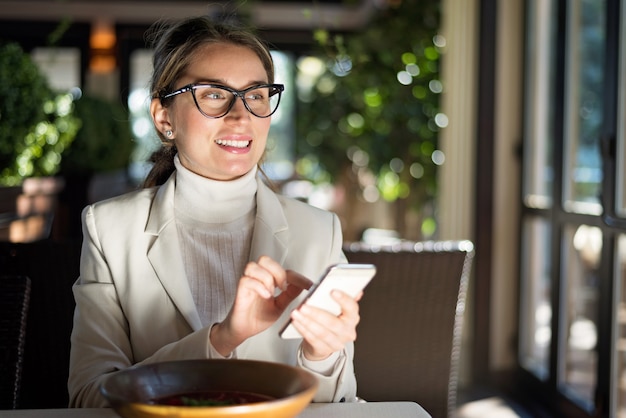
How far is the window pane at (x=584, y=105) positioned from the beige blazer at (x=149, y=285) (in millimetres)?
1920

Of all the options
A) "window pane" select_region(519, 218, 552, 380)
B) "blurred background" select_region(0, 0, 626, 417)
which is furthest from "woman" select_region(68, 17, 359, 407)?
"window pane" select_region(519, 218, 552, 380)

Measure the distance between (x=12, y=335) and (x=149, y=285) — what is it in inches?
12.3

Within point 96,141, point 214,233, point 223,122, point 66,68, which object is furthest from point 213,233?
point 66,68

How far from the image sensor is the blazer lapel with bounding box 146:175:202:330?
1523mm

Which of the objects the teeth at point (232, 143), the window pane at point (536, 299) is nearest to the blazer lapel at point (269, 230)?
the teeth at point (232, 143)

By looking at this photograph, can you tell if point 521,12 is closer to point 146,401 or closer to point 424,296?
point 424,296

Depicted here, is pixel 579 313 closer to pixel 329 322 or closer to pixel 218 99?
pixel 218 99

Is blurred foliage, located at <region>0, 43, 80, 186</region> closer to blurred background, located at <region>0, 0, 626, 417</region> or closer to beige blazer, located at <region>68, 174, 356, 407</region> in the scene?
blurred background, located at <region>0, 0, 626, 417</region>

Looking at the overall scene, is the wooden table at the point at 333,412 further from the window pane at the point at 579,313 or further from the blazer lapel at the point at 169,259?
the window pane at the point at 579,313

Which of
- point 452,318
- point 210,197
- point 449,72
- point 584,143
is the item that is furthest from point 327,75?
point 210,197

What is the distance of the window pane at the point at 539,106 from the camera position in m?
3.90

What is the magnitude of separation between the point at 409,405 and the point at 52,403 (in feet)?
3.49

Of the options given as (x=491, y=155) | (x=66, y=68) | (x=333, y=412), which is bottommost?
(x=333, y=412)

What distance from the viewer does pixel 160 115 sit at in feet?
5.56
